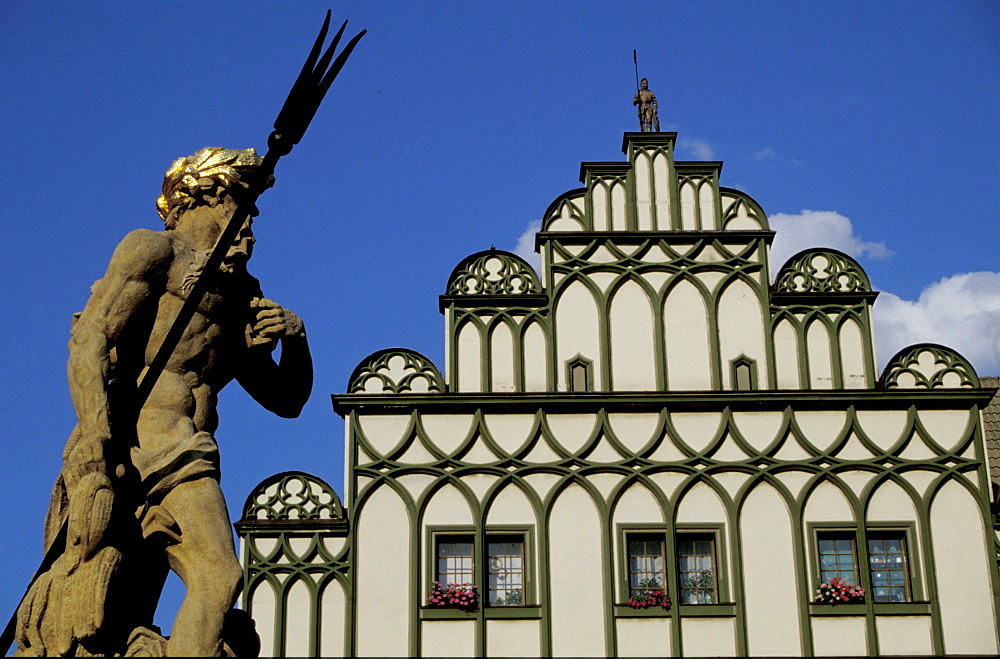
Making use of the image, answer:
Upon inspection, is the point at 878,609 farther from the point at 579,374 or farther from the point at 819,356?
the point at 579,374

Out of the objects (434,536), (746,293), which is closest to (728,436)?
(746,293)

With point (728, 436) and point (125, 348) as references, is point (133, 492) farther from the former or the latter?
point (728, 436)

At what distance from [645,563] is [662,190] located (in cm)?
474

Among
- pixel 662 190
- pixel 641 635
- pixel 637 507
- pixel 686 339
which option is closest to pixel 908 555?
pixel 637 507

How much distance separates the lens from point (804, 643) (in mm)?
17547

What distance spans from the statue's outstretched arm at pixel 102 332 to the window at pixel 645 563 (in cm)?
1248

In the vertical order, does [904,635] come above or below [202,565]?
above

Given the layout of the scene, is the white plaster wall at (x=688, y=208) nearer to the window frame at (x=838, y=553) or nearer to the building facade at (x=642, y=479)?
the building facade at (x=642, y=479)

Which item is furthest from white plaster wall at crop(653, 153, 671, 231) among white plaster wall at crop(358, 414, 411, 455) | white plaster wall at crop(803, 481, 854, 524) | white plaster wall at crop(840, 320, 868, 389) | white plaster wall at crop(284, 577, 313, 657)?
white plaster wall at crop(284, 577, 313, 657)

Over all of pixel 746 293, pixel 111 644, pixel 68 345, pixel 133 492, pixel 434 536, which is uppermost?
pixel 746 293

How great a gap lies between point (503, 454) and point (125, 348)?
1252 centimetres

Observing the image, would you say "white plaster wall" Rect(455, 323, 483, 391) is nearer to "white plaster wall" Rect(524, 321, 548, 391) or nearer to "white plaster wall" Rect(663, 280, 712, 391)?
"white plaster wall" Rect(524, 321, 548, 391)

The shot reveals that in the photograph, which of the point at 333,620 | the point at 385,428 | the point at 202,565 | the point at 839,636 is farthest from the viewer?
the point at 385,428

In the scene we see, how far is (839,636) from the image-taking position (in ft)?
57.9
